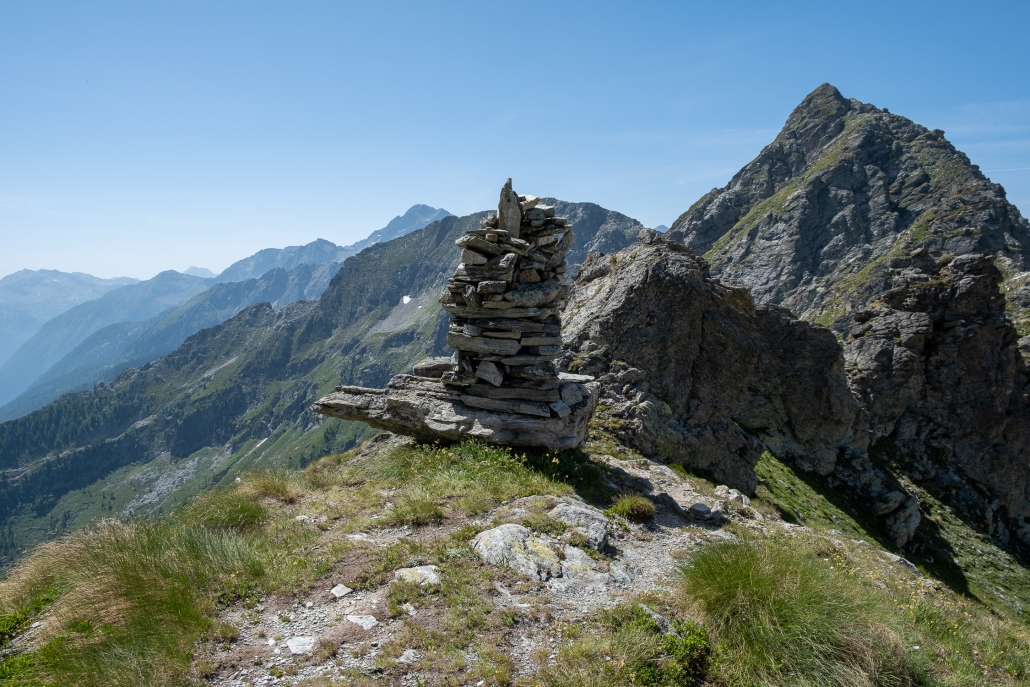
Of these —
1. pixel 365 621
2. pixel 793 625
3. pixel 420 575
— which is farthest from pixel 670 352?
pixel 365 621

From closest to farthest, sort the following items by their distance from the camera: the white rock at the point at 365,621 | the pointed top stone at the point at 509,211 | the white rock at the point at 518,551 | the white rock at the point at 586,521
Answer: the white rock at the point at 365,621 < the white rock at the point at 518,551 < the white rock at the point at 586,521 < the pointed top stone at the point at 509,211

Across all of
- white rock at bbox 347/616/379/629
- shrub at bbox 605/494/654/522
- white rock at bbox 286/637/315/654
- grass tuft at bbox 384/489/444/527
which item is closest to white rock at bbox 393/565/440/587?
white rock at bbox 347/616/379/629

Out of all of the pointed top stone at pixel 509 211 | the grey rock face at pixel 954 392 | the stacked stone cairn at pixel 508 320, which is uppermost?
the pointed top stone at pixel 509 211

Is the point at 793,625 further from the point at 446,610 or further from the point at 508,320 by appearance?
the point at 508,320

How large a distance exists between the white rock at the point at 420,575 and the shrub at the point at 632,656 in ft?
8.90

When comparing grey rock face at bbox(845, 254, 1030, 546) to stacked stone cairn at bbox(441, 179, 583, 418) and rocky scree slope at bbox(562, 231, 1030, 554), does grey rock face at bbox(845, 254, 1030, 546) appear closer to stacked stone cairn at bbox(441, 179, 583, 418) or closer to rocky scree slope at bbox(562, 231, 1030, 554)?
rocky scree slope at bbox(562, 231, 1030, 554)

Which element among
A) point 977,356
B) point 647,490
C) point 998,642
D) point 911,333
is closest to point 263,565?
point 647,490

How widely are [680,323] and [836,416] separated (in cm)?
1487

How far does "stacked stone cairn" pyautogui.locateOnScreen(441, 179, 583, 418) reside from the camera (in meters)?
16.4

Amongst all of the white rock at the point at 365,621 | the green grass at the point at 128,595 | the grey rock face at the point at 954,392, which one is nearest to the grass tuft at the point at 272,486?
the green grass at the point at 128,595

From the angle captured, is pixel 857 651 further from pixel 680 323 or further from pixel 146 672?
pixel 680 323

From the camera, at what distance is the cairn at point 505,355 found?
633 inches

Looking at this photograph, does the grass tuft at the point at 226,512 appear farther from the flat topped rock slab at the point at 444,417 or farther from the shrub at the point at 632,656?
the shrub at the point at 632,656

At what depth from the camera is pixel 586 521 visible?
11789mm
